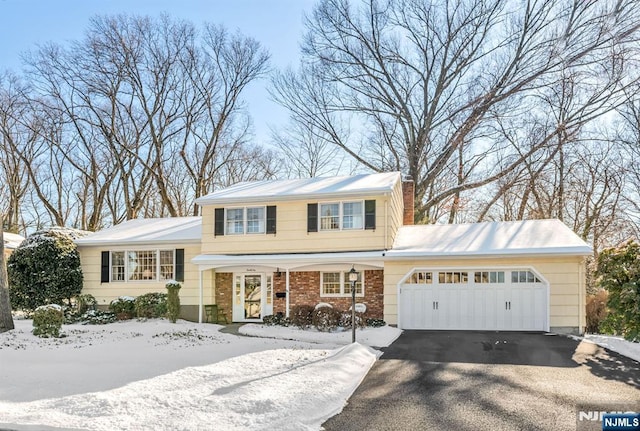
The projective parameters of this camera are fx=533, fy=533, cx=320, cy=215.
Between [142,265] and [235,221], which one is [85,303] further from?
[235,221]

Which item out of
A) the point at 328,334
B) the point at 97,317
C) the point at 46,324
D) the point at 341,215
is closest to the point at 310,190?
the point at 341,215

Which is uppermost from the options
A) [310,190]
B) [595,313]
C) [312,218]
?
[310,190]

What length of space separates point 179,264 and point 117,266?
242 centimetres

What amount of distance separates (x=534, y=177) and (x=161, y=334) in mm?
19079

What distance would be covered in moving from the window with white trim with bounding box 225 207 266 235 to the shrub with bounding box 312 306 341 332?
4.13 metres

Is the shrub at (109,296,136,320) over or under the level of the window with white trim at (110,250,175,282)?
under

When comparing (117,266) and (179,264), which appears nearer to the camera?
(179,264)

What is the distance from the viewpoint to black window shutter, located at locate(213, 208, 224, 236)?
1805 cm

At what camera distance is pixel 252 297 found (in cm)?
1830

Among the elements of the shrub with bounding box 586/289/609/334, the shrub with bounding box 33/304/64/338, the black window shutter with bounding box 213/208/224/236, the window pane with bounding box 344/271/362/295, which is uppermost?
the black window shutter with bounding box 213/208/224/236

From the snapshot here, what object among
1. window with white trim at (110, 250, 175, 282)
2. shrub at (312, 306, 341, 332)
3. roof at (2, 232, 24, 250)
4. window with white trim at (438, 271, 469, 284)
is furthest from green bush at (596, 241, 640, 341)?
roof at (2, 232, 24, 250)

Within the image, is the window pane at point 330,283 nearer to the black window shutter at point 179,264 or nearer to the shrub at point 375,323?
the shrub at point 375,323

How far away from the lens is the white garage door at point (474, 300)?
1504cm

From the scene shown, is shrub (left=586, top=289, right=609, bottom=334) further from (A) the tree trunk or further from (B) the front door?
(A) the tree trunk
